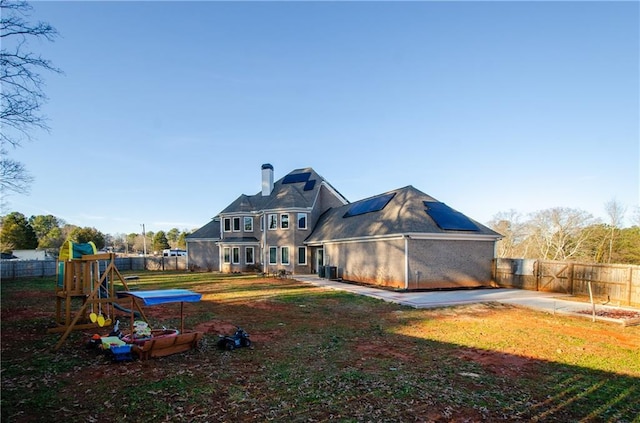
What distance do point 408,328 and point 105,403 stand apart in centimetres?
788

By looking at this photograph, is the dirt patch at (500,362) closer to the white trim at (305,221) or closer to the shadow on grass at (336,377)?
the shadow on grass at (336,377)

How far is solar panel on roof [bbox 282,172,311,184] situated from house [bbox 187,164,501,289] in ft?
0.40

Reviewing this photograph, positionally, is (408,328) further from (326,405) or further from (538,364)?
(326,405)

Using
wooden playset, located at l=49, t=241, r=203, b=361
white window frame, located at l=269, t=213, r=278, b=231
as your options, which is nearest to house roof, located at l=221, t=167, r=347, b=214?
white window frame, located at l=269, t=213, r=278, b=231

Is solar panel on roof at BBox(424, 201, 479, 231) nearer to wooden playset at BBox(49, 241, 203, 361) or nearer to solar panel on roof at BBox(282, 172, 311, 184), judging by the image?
solar panel on roof at BBox(282, 172, 311, 184)

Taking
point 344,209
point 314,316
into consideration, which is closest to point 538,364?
point 314,316

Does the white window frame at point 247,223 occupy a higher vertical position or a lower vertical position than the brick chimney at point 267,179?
lower

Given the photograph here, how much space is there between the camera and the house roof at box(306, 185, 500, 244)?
61.8ft

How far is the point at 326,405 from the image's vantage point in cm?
504

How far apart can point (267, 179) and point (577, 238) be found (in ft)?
116

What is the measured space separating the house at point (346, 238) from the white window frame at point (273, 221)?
0.09 metres

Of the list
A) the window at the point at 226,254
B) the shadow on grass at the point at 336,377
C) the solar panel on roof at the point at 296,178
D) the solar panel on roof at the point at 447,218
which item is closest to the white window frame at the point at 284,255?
the window at the point at 226,254

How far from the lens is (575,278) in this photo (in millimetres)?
16688

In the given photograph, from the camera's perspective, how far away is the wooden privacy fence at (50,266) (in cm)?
2633
